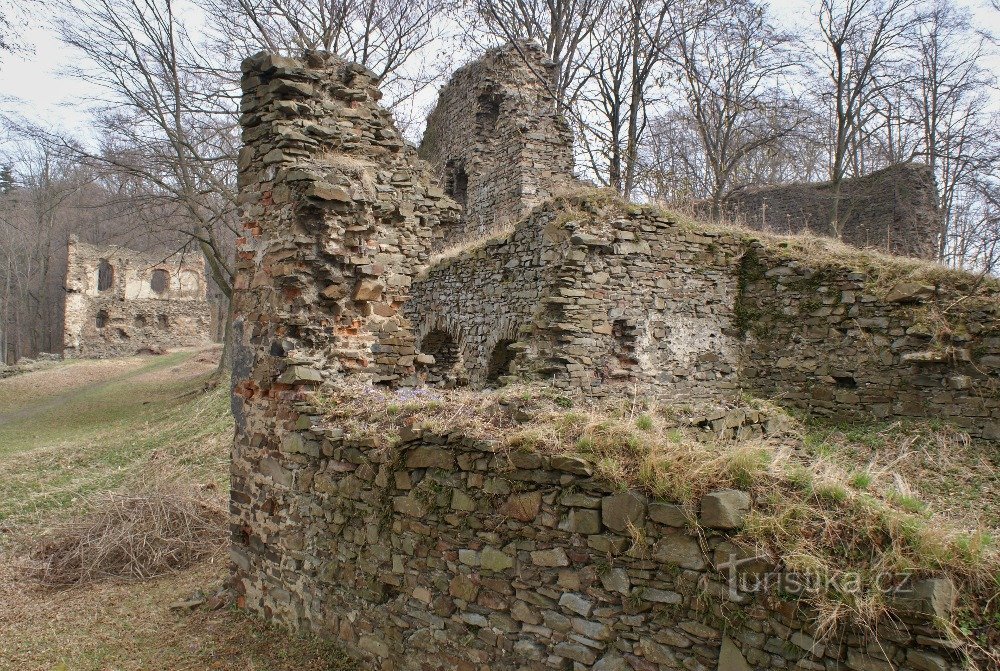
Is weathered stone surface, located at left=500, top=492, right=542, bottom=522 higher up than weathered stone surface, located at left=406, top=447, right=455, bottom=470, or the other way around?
weathered stone surface, located at left=406, top=447, right=455, bottom=470

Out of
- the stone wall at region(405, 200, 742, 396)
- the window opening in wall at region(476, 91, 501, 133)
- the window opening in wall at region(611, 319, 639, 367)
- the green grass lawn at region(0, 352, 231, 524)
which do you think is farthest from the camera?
the window opening in wall at region(476, 91, 501, 133)

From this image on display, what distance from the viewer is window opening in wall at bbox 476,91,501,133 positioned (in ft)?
58.0

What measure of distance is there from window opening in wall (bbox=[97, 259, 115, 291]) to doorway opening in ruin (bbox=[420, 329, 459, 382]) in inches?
1093

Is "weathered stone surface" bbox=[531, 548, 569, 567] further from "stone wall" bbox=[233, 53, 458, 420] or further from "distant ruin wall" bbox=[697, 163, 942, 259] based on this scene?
"distant ruin wall" bbox=[697, 163, 942, 259]

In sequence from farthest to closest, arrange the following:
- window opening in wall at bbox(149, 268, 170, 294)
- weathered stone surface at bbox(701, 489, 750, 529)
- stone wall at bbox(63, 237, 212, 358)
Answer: window opening in wall at bbox(149, 268, 170, 294)
stone wall at bbox(63, 237, 212, 358)
weathered stone surface at bbox(701, 489, 750, 529)

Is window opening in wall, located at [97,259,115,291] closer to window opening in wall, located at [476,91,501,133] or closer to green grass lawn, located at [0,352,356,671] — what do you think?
green grass lawn, located at [0,352,356,671]

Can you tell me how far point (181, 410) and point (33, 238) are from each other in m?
29.0

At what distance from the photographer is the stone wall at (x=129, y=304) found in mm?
32812

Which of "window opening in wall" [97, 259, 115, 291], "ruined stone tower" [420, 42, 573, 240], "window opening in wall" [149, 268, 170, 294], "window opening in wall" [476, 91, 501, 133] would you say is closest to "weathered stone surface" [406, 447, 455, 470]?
"ruined stone tower" [420, 42, 573, 240]

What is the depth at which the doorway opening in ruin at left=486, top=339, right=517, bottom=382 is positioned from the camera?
1151 cm

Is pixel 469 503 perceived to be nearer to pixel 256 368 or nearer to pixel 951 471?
pixel 256 368

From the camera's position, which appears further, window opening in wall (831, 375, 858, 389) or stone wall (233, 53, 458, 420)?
window opening in wall (831, 375, 858, 389)

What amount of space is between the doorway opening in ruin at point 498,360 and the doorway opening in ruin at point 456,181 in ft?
26.6

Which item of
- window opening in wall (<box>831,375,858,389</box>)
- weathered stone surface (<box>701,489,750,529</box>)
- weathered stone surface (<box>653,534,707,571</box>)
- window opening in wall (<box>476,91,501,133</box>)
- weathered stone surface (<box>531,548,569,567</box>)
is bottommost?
weathered stone surface (<box>531,548,569,567</box>)
